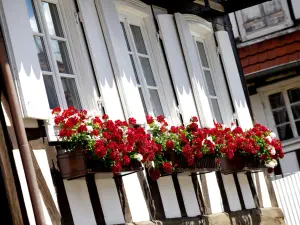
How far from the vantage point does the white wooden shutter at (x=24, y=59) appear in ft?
27.5

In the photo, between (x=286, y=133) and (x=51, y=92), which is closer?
(x=51, y=92)

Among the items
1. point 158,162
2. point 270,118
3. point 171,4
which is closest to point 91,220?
point 158,162

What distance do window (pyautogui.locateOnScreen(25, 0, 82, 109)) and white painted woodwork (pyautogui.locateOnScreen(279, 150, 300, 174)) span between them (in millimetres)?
12088

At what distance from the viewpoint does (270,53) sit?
843 inches

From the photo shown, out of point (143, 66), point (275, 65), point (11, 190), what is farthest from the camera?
point (275, 65)

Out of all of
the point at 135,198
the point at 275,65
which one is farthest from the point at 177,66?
the point at 275,65

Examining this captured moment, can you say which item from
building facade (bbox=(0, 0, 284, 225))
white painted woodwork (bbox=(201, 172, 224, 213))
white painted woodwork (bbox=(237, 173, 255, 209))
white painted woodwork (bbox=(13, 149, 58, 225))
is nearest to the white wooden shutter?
building facade (bbox=(0, 0, 284, 225))

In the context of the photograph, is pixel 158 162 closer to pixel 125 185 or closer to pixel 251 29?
pixel 125 185

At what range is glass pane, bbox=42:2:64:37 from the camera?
9.64 meters

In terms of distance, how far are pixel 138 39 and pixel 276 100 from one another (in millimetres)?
10472

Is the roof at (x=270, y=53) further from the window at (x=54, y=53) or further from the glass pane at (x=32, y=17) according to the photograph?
the glass pane at (x=32, y=17)

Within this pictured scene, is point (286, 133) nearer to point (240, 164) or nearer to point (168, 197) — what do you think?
point (240, 164)

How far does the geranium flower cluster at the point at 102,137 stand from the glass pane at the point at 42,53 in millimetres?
473

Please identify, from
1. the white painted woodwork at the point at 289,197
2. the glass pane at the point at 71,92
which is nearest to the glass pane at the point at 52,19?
the glass pane at the point at 71,92
